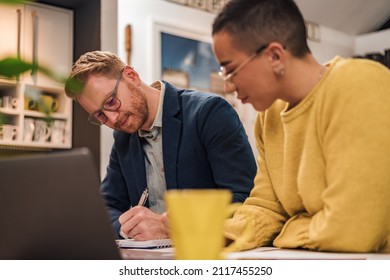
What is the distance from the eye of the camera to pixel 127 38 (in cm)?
313

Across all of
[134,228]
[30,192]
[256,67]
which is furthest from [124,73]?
[30,192]

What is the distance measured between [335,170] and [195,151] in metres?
0.72

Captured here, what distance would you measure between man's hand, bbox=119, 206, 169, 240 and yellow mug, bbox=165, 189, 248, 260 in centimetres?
61

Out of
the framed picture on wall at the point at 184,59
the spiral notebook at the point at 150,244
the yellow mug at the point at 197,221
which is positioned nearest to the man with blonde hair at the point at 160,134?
the spiral notebook at the point at 150,244

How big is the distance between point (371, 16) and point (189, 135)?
2.54m

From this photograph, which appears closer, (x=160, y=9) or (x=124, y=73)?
(x=124, y=73)

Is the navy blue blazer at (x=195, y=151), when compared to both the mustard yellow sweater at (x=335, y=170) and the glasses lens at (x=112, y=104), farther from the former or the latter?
the mustard yellow sweater at (x=335, y=170)

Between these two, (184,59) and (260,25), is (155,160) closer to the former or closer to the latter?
(260,25)

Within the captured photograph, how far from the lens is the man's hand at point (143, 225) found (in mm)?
1115

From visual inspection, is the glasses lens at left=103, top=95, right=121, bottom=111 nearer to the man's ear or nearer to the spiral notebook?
the man's ear

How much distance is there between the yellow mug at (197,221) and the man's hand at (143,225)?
0.61 m

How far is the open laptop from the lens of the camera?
551 mm

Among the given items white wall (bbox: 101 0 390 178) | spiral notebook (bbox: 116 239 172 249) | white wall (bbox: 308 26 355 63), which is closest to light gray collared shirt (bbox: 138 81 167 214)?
spiral notebook (bbox: 116 239 172 249)

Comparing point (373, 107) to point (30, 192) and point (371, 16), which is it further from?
point (371, 16)
